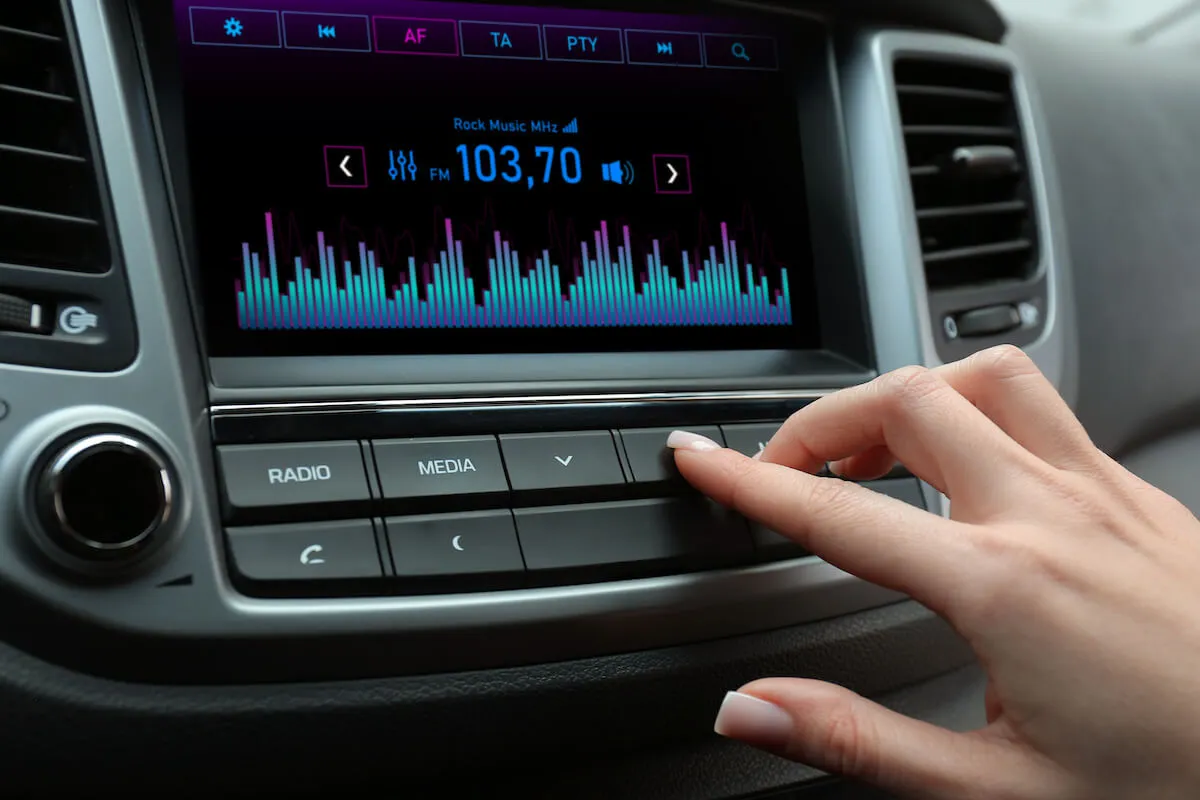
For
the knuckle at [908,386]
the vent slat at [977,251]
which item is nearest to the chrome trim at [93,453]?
the knuckle at [908,386]

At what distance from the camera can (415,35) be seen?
28.9 inches

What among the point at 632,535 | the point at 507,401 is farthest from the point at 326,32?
the point at 632,535

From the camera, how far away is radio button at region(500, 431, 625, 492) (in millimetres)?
659

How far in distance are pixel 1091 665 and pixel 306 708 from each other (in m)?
0.43

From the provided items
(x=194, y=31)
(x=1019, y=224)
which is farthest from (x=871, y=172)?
(x=194, y=31)

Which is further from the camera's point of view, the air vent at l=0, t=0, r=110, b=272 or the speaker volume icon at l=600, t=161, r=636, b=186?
the speaker volume icon at l=600, t=161, r=636, b=186

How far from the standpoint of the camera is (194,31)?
0.68 m

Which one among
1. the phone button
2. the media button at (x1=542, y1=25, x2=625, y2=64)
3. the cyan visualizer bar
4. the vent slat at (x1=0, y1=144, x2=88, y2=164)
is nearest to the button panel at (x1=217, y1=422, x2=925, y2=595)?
the phone button

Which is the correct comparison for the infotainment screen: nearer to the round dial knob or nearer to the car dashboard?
the car dashboard

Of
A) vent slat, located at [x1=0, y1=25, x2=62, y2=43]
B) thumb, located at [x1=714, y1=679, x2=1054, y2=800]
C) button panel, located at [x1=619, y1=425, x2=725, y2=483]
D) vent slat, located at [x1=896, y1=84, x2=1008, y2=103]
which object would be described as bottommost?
thumb, located at [x1=714, y1=679, x2=1054, y2=800]

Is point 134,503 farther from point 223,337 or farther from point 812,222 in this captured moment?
point 812,222

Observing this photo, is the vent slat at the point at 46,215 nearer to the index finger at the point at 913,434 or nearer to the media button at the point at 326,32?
the media button at the point at 326,32

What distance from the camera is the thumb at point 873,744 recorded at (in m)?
0.51

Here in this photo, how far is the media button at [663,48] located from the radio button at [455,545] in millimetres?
395
